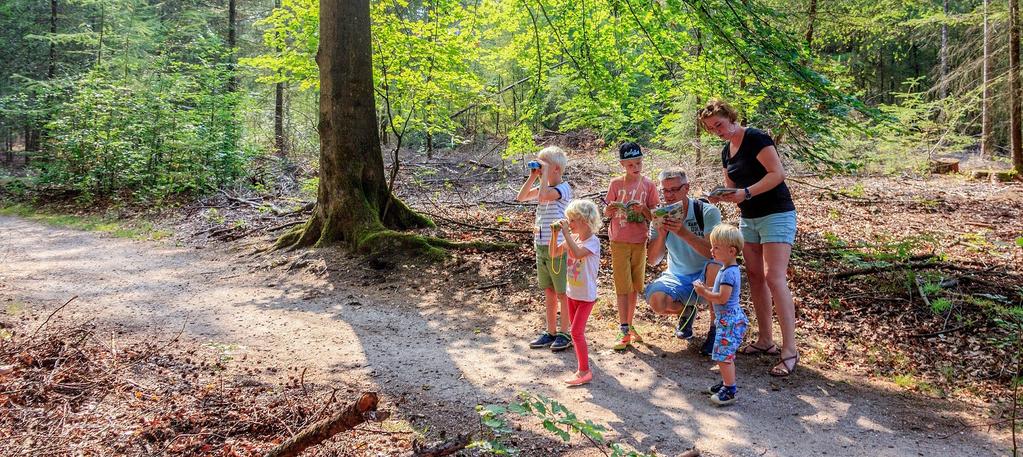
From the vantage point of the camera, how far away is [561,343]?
504 cm

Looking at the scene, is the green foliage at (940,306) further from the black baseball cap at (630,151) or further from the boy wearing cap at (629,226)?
the black baseball cap at (630,151)

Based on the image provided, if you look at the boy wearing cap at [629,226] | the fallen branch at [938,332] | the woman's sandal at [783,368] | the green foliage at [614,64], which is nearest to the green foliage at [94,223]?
the green foliage at [614,64]

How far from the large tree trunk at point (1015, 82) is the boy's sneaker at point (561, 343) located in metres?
14.6

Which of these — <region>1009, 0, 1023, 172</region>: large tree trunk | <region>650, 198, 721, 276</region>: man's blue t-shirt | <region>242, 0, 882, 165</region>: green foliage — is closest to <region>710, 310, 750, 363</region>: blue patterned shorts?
<region>650, 198, 721, 276</region>: man's blue t-shirt

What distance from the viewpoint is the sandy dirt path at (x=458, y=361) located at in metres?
3.54

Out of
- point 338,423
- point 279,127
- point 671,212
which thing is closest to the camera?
point 338,423

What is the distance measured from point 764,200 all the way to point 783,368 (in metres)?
1.33

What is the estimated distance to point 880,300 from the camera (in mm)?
5812

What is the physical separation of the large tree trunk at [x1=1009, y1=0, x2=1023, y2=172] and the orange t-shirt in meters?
13.7

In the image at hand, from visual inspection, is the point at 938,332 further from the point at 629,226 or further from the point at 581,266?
the point at 581,266

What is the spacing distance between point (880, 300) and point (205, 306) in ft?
23.8

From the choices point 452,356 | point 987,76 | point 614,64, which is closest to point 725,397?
point 452,356

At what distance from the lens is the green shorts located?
4883mm

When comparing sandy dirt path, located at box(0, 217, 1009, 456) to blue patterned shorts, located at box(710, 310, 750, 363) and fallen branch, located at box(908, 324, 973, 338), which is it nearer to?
blue patterned shorts, located at box(710, 310, 750, 363)
